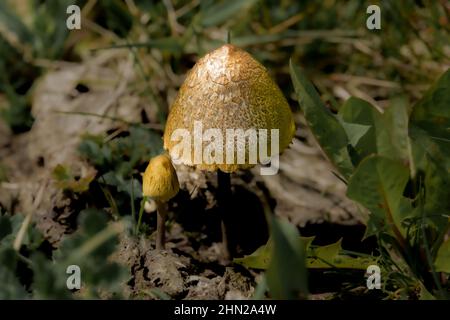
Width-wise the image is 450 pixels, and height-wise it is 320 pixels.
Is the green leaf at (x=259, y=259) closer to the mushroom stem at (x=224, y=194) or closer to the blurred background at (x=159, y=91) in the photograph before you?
the blurred background at (x=159, y=91)

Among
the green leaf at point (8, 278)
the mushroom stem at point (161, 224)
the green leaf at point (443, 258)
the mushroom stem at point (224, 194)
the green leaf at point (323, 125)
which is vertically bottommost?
the green leaf at point (8, 278)

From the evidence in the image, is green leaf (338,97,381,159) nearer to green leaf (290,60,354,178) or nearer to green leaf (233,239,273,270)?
green leaf (290,60,354,178)

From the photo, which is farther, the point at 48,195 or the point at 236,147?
the point at 48,195

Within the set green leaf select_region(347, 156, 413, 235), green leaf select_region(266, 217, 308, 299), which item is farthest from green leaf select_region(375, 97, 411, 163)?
green leaf select_region(266, 217, 308, 299)

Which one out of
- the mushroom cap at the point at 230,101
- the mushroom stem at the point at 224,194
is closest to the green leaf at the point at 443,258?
the mushroom cap at the point at 230,101
